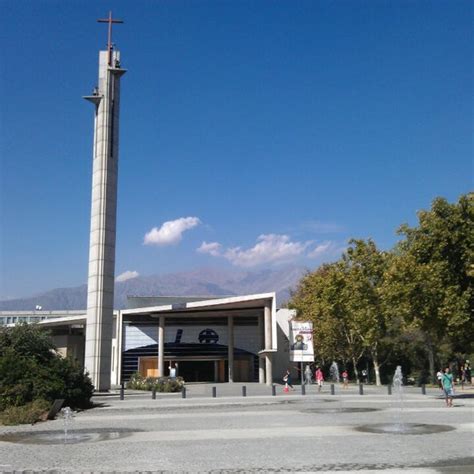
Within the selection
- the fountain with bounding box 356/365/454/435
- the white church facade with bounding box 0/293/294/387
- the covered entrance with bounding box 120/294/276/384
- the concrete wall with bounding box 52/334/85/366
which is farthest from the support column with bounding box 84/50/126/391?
the concrete wall with bounding box 52/334/85/366

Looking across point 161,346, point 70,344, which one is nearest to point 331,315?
point 161,346

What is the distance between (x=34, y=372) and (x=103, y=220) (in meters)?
19.5

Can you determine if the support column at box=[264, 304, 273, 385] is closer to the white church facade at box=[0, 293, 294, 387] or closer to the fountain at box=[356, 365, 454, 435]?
the white church facade at box=[0, 293, 294, 387]

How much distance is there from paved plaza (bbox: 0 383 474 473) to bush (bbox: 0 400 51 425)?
2.47 ft

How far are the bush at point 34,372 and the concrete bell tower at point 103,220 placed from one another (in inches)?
440

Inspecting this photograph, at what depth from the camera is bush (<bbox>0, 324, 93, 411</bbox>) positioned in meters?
23.7

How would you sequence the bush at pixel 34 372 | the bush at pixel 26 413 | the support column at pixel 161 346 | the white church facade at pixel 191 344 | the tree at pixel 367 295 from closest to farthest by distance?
the bush at pixel 26 413, the bush at pixel 34 372, the tree at pixel 367 295, the support column at pixel 161 346, the white church facade at pixel 191 344

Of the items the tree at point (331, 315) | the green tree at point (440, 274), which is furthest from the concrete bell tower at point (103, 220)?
the green tree at point (440, 274)

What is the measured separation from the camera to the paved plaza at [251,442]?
36.4ft

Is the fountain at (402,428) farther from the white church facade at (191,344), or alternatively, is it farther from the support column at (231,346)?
the white church facade at (191,344)

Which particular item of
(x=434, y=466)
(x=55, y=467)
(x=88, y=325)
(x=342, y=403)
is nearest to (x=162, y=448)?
(x=55, y=467)

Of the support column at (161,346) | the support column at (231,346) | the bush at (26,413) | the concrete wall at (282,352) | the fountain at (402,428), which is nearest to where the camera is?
the fountain at (402,428)

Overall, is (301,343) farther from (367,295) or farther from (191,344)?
(191,344)

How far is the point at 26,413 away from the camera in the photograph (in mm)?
21500
